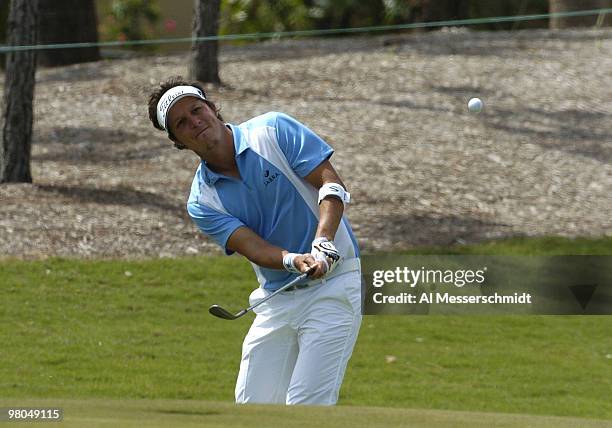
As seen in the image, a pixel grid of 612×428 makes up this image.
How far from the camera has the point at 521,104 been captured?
1451cm

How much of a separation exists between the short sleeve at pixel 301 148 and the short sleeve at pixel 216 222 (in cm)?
34

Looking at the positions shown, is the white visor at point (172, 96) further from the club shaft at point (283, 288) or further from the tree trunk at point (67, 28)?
the tree trunk at point (67, 28)

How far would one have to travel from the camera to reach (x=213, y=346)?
9258 mm

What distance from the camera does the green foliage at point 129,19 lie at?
955 inches

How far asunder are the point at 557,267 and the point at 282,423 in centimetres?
744

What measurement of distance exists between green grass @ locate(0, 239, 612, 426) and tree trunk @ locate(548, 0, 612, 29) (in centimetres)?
673

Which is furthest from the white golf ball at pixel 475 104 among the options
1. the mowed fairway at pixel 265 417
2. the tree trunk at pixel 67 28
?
the mowed fairway at pixel 265 417

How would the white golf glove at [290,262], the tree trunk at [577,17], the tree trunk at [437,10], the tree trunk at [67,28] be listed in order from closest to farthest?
the white golf glove at [290,262] < the tree trunk at [67,28] < the tree trunk at [577,17] < the tree trunk at [437,10]

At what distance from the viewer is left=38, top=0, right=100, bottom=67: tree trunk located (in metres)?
16.6

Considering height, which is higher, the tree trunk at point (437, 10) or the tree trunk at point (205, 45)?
the tree trunk at point (205, 45)

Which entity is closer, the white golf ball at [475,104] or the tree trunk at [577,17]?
the white golf ball at [475,104]

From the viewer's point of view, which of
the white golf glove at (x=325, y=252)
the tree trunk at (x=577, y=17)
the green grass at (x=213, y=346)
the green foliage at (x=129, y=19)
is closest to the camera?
the white golf glove at (x=325, y=252)

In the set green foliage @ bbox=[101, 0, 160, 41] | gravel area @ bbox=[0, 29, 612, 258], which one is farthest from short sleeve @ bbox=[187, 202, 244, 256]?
green foliage @ bbox=[101, 0, 160, 41]

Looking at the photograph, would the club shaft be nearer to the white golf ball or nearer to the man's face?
the man's face
